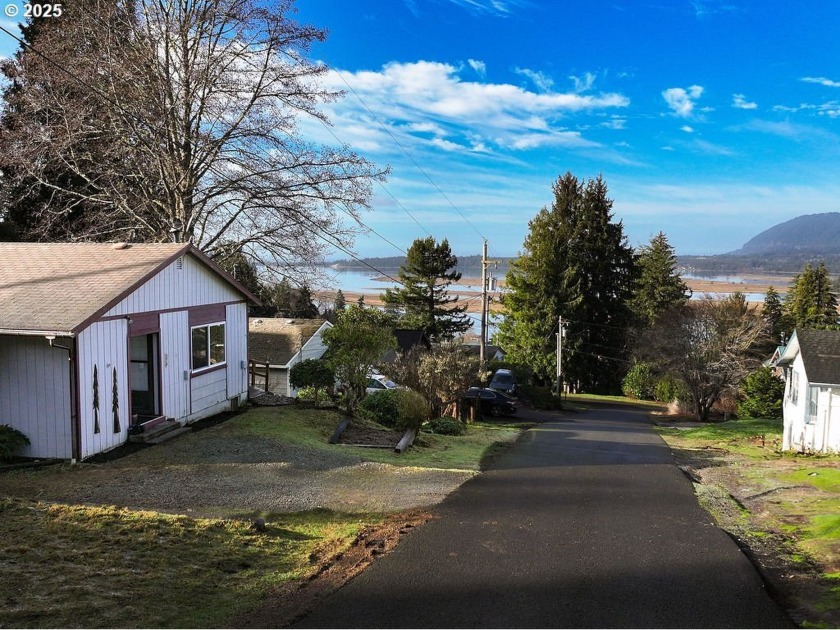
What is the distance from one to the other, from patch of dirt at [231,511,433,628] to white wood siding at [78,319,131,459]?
5.89 meters

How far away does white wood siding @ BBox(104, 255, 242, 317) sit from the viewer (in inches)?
463

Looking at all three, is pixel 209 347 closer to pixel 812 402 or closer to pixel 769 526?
pixel 769 526

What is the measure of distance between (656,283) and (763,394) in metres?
22.7

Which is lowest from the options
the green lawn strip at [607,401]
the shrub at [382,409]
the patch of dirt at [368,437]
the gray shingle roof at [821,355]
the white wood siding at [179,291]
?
the green lawn strip at [607,401]

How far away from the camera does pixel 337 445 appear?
13.2 meters

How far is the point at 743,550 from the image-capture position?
23.9ft

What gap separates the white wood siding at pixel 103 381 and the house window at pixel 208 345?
8.75 ft

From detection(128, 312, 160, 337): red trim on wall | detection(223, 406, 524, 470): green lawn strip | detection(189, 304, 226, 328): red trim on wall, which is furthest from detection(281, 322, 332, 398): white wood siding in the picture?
detection(128, 312, 160, 337): red trim on wall

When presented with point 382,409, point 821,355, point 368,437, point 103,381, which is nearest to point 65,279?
point 103,381

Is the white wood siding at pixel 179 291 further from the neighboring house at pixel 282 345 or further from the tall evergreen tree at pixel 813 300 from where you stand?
the tall evergreen tree at pixel 813 300

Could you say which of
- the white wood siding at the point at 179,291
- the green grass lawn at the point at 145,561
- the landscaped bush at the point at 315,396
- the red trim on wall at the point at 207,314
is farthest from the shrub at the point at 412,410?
the green grass lawn at the point at 145,561

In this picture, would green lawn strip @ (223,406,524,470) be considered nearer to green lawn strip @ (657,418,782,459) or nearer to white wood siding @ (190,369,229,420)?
white wood siding @ (190,369,229,420)

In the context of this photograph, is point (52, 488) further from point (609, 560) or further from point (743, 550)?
point (743, 550)

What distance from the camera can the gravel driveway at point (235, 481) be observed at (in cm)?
834
